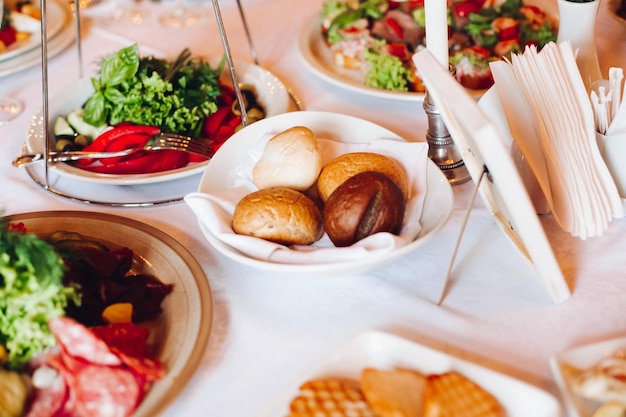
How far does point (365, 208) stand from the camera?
865 mm

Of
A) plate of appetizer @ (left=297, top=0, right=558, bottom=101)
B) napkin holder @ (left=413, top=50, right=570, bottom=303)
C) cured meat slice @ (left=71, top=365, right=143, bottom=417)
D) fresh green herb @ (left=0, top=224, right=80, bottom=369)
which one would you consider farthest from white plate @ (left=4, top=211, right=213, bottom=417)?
plate of appetizer @ (left=297, top=0, right=558, bottom=101)

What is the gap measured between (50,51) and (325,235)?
1024mm

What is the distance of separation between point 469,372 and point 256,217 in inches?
13.2

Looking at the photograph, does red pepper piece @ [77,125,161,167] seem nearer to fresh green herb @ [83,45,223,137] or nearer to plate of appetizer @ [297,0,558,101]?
fresh green herb @ [83,45,223,137]

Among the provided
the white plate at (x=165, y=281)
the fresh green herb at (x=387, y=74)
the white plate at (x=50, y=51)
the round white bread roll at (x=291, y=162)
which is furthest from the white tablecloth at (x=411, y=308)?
the white plate at (x=50, y=51)

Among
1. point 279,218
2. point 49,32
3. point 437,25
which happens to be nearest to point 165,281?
point 279,218

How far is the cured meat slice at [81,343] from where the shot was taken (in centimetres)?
73

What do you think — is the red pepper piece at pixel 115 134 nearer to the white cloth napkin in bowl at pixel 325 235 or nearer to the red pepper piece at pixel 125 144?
the red pepper piece at pixel 125 144

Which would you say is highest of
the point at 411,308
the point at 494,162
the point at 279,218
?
the point at 494,162

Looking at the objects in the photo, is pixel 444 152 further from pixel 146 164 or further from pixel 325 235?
pixel 146 164

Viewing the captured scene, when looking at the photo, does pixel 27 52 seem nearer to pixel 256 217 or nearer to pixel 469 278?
pixel 256 217

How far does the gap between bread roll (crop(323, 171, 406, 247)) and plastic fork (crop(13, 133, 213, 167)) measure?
38 cm

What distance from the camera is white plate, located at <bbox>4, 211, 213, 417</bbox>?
76 centimetres

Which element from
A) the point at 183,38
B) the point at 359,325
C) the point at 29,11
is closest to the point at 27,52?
the point at 29,11
